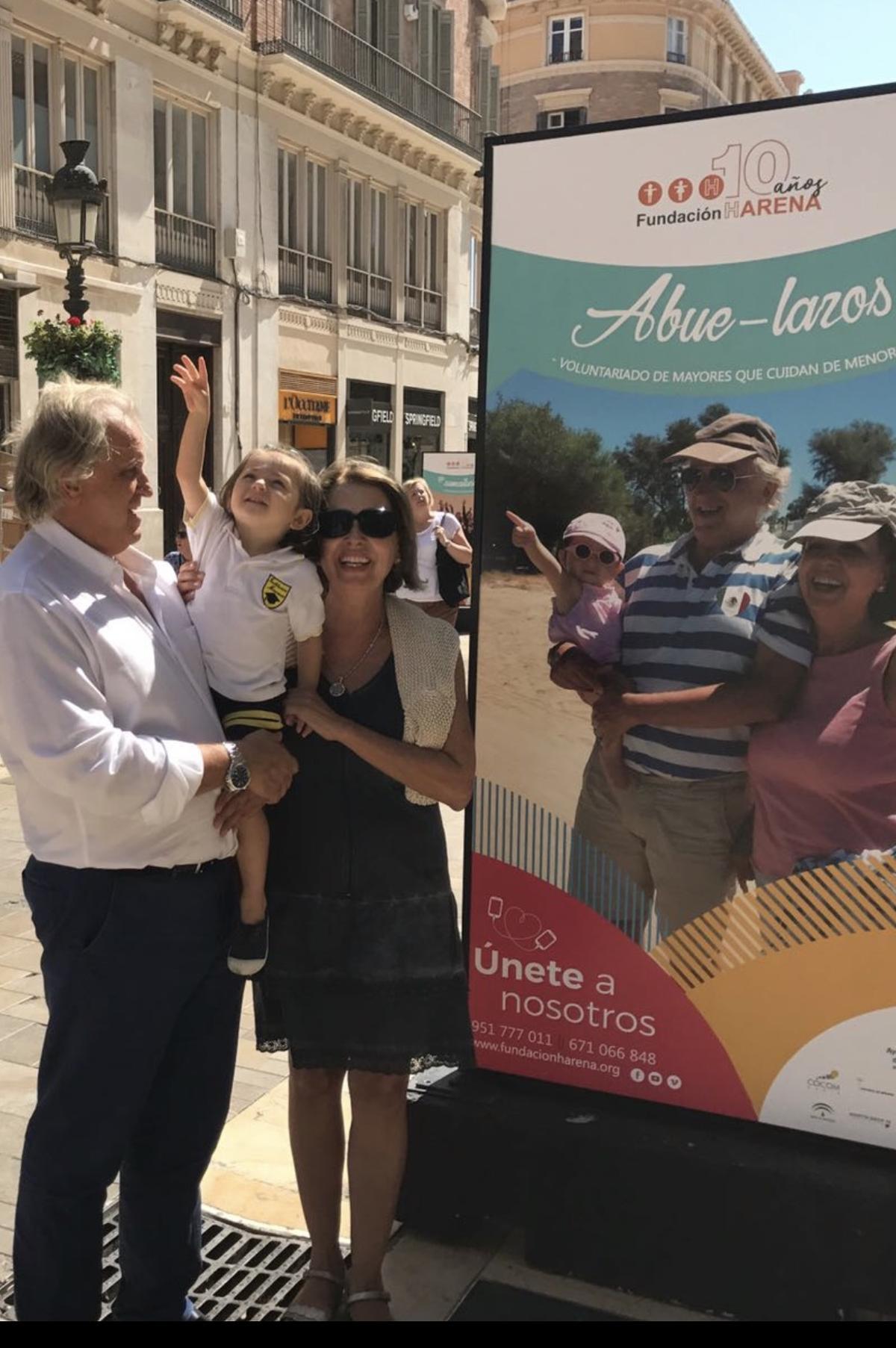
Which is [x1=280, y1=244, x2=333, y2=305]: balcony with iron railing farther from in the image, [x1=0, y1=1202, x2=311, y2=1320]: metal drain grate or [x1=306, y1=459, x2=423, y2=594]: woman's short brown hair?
[x1=0, y1=1202, x2=311, y2=1320]: metal drain grate

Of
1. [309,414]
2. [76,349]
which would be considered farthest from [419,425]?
[76,349]

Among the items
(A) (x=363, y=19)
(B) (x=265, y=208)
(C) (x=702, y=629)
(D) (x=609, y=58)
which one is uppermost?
(D) (x=609, y=58)

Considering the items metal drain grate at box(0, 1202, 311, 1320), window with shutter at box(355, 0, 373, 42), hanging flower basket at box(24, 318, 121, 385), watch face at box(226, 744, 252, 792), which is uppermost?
A: window with shutter at box(355, 0, 373, 42)

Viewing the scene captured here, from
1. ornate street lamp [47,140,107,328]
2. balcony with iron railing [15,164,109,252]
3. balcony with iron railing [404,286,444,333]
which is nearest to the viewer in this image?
ornate street lamp [47,140,107,328]

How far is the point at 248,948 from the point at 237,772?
40cm

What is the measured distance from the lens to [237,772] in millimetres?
2303

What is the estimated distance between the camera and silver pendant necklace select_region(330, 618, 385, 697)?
2.55 m

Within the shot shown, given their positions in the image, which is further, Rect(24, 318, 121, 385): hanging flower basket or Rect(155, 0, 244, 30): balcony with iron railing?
Rect(155, 0, 244, 30): balcony with iron railing

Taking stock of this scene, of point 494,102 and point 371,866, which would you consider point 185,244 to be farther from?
point 371,866

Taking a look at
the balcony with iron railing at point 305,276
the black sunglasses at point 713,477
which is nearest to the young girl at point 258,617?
the black sunglasses at point 713,477

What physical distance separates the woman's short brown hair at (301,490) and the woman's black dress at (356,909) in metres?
0.32

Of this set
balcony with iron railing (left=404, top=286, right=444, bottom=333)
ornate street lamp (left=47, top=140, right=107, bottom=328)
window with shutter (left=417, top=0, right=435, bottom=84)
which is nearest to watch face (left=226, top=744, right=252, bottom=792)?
ornate street lamp (left=47, top=140, right=107, bottom=328)

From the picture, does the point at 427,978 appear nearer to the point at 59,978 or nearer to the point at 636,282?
the point at 59,978

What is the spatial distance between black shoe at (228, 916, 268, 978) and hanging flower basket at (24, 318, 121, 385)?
8182 millimetres
